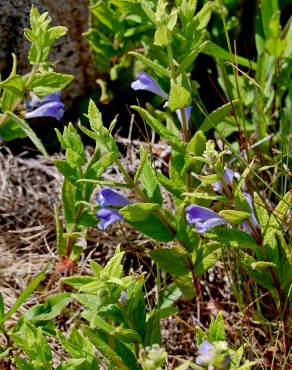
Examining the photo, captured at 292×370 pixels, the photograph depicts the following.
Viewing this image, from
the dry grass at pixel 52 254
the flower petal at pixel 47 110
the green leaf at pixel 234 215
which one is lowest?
the dry grass at pixel 52 254

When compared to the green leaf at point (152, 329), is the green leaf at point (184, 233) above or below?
above

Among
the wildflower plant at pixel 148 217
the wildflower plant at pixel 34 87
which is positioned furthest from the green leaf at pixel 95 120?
the wildflower plant at pixel 34 87

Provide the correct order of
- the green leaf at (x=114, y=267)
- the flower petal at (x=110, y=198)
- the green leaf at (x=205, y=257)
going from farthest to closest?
the green leaf at (x=205, y=257), the flower petal at (x=110, y=198), the green leaf at (x=114, y=267)

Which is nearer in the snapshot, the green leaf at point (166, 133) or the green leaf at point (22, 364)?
the green leaf at point (22, 364)

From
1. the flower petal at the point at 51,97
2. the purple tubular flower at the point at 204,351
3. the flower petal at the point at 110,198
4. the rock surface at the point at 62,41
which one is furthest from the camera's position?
the rock surface at the point at 62,41

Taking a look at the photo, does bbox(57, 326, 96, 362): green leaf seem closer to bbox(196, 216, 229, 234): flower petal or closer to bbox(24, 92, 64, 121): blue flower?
bbox(196, 216, 229, 234): flower petal

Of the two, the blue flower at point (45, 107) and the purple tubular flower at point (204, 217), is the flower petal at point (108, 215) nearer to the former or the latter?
the purple tubular flower at point (204, 217)

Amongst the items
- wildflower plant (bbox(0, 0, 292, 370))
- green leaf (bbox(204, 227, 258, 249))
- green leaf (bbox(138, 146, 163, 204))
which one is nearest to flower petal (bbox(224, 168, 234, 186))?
wildflower plant (bbox(0, 0, 292, 370))
